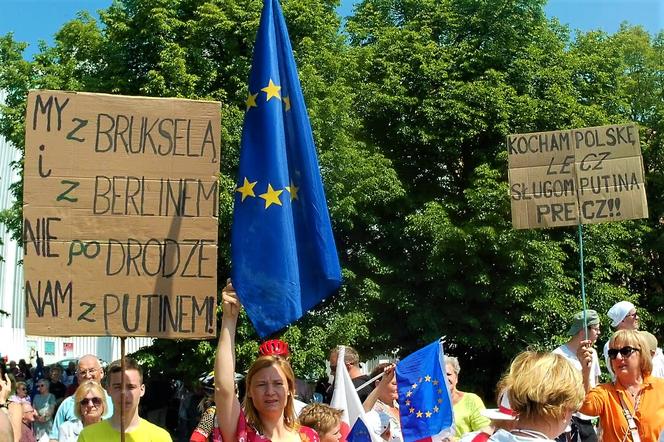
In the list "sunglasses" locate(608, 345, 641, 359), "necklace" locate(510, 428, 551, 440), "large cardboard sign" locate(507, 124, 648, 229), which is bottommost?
"necklace" locate(510, 428, 551, 440)

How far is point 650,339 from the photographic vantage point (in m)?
6.23

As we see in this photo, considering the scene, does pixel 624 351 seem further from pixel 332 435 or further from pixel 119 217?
pixel 119 217

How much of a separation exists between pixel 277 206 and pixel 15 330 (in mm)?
41478

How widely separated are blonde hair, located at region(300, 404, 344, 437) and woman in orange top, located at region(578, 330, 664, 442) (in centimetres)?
147

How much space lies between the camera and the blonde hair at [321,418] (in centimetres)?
543

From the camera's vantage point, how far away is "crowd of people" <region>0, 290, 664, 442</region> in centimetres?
341

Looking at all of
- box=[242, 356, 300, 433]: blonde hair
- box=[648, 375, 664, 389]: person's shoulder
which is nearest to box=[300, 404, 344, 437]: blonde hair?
box=[242, 356, 300, 433]: blonde hair

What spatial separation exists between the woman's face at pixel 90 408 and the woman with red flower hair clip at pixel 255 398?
7.33ft

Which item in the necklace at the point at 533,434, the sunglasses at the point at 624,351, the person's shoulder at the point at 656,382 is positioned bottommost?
the necklace at the point at 533,434

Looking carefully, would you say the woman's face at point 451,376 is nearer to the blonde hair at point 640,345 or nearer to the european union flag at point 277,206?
the blonde hair at point 640,345

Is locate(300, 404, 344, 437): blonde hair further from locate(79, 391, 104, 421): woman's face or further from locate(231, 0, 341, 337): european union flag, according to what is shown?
locate(79, 391, 104, 421): woman's face

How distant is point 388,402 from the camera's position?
278 inches

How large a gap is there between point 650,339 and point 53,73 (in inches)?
761

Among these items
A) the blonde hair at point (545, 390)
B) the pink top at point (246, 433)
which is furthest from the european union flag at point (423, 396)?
the blonde hair at point (545, 390)
